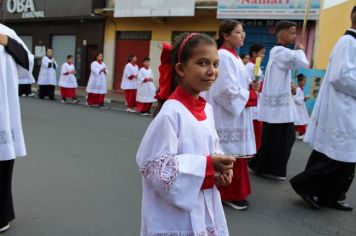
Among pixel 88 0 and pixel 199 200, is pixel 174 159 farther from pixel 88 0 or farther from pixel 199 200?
pixel 88 0

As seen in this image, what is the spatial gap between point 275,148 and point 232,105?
5.50ft

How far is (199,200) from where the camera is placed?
226 cm

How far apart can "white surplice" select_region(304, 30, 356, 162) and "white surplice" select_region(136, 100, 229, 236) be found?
95.7 inches

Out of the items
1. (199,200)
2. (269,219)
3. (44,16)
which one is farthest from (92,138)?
(44,16)

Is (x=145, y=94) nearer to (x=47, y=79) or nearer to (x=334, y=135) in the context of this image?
(x=47, y=79)

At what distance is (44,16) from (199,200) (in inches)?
968

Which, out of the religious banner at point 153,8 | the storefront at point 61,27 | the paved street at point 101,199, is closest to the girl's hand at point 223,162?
the paved street at point 101,199

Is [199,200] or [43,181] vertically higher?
[199,200]

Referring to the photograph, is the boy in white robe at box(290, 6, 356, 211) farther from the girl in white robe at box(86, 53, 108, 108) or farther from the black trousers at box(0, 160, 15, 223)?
the girl in white robe at box(86, 53, 108, 108)

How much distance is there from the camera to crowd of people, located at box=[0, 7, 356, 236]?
217 centimetres

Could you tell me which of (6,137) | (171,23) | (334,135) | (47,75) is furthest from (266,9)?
(6,137)

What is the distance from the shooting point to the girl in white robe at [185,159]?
213 centimetres

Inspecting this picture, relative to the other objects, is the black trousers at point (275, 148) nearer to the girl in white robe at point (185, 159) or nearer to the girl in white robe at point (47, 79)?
the girl in white robe at point (185, 159)

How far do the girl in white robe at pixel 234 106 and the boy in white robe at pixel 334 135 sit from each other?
636mm
